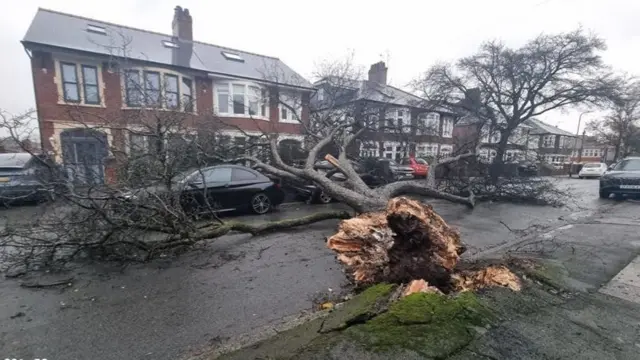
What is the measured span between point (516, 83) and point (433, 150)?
11978 millimetres

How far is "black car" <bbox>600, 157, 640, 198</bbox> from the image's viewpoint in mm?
10891

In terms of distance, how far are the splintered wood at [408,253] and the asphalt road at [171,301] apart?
0.57 meters

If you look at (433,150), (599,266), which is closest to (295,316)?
(599,266)

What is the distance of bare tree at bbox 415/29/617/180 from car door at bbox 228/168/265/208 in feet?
41.4

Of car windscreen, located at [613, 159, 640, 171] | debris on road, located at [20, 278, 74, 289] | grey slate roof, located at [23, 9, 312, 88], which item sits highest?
grey slate roof, located at [23, 9, 312, 88]

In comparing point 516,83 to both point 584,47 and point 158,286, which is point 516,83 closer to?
point 584,47

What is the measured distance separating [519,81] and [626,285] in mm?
16746

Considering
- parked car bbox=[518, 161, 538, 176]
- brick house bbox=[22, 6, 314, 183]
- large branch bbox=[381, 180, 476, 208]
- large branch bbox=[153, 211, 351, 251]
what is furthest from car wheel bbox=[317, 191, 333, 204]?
parked car bbox=[518, 161, 538, 176]

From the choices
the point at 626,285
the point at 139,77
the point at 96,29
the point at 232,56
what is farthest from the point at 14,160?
the point at 626,285

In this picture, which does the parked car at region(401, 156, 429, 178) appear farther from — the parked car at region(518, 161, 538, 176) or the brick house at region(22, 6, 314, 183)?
the brick house at region(22, 6, 314, 183)

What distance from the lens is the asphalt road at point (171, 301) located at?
2.56 metres

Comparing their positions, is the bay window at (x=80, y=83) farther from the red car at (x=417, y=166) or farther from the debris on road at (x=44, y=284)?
the red car at (x=417, y=166)

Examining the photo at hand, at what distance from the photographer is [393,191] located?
7.76 m

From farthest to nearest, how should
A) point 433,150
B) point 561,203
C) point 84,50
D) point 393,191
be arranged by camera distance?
point 433,150 → point 84,50 → point 561,203 → point 393,191
